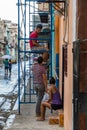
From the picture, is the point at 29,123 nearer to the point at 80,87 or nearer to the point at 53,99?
the point at 53,99

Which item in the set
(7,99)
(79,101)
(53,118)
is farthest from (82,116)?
(7,99)

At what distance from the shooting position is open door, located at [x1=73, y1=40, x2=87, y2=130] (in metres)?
6.16

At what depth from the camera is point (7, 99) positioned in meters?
19.5

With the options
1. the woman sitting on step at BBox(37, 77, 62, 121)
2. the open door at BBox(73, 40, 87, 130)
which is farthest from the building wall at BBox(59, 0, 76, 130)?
the woman sitting on step at BBox(37, 77, 62, 121)

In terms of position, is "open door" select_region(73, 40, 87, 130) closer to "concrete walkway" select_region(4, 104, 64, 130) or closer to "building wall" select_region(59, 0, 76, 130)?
"building wall" select_region(59, 0, 76, 130)

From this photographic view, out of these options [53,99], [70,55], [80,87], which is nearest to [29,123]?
[53,99]

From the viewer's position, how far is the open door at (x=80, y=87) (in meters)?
6.16

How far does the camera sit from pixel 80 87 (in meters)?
6.37

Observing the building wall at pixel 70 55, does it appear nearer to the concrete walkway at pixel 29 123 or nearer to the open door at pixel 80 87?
the open door at pixel 80 87

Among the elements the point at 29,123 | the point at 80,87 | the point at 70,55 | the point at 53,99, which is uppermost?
the point at 70,55

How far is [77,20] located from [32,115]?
265 inches

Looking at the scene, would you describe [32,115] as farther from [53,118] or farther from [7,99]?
[7,99]

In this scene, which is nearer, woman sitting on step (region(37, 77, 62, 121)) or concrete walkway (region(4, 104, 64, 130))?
concrete walkway (region(4, 104, 64, 130))

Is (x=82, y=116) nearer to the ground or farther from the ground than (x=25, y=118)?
farther from the ground
